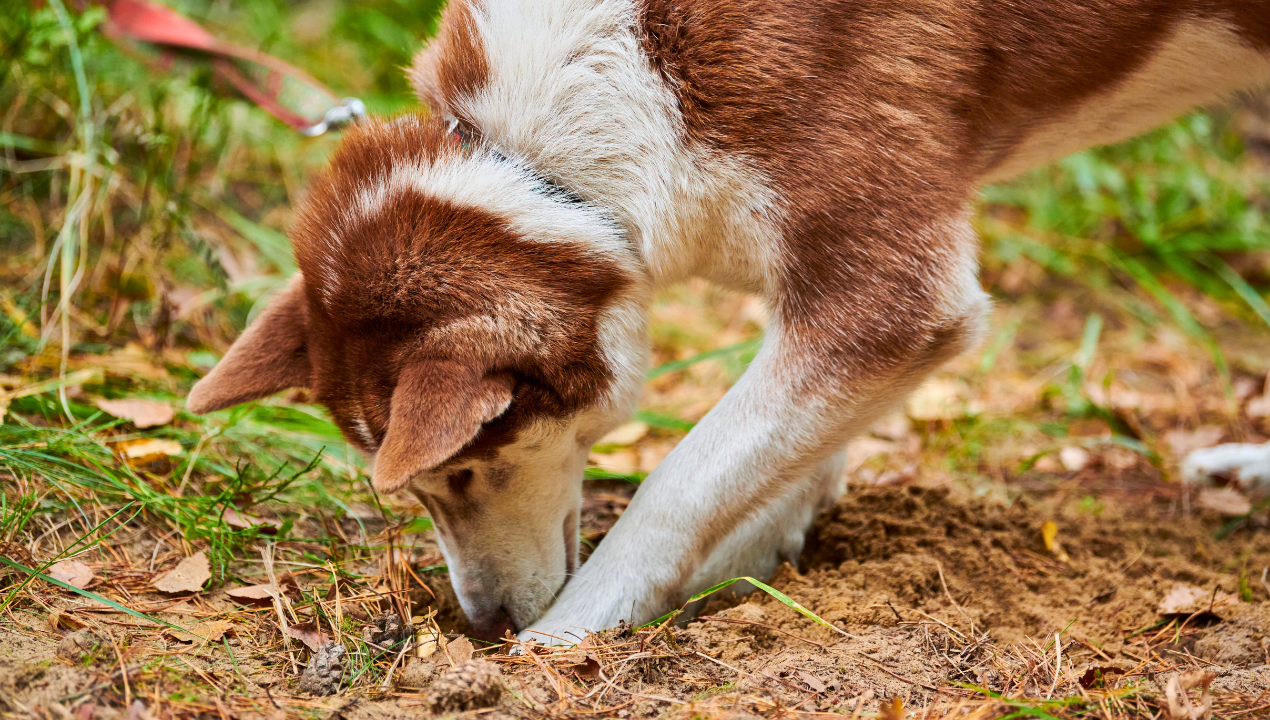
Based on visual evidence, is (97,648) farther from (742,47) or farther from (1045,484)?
(1045,484)

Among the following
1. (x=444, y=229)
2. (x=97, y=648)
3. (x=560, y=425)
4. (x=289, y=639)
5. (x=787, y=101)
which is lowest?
(x=289, y=639)

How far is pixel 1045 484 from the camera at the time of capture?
3.30 meters

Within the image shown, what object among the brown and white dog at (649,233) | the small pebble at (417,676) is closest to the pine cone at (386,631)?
the small pebble at (417,676)

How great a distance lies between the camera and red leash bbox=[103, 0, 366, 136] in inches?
140

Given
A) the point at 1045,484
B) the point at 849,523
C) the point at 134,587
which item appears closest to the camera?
the point at 134,587

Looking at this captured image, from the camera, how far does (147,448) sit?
8.66 ft

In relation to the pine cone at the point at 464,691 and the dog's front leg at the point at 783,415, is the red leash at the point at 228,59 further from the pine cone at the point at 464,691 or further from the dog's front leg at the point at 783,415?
the pine cone at the point at 464,691

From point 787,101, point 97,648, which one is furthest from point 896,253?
point 97,648

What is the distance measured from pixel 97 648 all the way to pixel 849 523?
197 centimetres

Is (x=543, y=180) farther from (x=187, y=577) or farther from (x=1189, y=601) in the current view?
(x=1189, y=601)

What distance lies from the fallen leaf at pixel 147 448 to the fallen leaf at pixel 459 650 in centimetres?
110

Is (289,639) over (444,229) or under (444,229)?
under

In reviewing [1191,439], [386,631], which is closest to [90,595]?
[386,631]

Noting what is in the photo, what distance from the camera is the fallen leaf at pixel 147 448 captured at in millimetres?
2600
